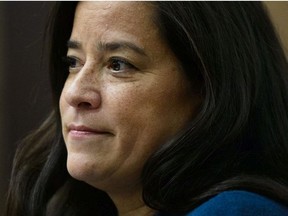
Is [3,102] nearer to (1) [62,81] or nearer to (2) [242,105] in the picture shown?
(1) [62,81]

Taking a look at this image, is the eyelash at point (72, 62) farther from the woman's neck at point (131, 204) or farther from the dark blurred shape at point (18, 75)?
the dark blurred shape at point (18, 75)

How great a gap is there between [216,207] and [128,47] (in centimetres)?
43

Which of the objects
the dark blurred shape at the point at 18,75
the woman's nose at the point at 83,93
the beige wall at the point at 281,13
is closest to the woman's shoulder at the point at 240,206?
the woman's nose at the point at 83,93

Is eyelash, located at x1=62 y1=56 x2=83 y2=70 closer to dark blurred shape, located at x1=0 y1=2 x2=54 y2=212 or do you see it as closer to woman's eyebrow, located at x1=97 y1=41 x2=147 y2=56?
woman's eyebrow, located at x1=97 y1=41 x2=147 y2=56

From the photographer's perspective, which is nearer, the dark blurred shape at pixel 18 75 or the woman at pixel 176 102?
the woman at pixel 176 102

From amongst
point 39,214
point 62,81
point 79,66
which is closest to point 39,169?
point 39,214

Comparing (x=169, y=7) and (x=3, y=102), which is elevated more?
(x=169, y=7)

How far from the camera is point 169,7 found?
1.52 m

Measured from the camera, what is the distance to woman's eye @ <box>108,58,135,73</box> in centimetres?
155

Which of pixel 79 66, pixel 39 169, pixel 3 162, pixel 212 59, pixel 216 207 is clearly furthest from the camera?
pixel 3 162

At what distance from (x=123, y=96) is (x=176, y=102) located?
0.13 meters

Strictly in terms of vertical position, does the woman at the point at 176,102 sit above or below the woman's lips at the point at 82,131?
above

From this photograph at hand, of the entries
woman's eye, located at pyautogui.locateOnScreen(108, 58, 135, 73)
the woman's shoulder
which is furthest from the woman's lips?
the woman's shoulder

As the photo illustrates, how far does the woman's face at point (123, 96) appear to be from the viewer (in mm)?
1515
